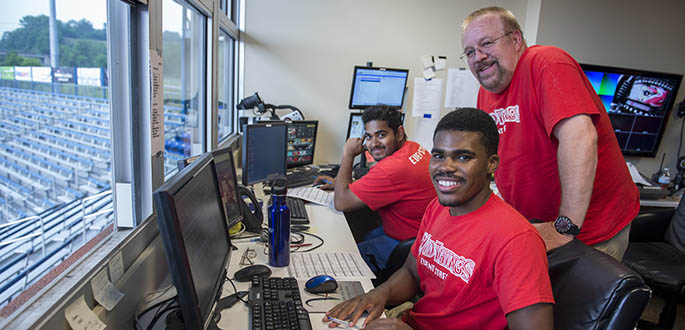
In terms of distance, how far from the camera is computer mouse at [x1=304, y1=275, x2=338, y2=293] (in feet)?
3.88

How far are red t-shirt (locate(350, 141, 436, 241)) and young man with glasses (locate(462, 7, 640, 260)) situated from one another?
472mm

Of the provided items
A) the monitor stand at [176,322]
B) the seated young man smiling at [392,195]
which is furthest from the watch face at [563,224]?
the monitor stand at [176,322]

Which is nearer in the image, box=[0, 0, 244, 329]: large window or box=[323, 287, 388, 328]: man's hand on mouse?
box=[0, 0, 244, 329]: large window

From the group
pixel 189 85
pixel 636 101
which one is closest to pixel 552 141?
pixel 189 85

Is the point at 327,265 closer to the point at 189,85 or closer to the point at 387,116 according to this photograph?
the point at 387,116

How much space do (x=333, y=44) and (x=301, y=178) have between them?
1.33 m

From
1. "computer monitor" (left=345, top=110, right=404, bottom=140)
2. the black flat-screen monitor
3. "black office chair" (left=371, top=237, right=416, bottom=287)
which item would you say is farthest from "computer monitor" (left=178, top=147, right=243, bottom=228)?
the black flat-screen monitor

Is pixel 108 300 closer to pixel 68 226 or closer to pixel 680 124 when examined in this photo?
pixel 68 226

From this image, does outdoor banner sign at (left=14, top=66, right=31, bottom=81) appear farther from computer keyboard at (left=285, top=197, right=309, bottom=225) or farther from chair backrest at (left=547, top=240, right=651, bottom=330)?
chair backrest at (left=547, top=240, right=651, bottom=330)

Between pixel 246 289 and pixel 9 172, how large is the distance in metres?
0.65

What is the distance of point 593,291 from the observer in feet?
3.15

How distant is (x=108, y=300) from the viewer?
36.1 inches

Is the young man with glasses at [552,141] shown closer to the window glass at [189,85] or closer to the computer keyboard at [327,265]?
the computer keyboard at [327,265]

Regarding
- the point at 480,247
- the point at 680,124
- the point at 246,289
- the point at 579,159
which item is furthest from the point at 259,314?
the point at 680,124
